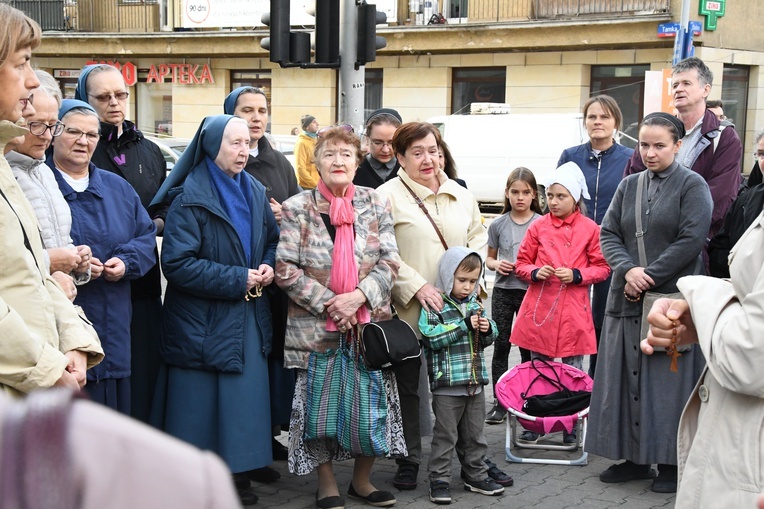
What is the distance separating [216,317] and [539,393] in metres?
2.29

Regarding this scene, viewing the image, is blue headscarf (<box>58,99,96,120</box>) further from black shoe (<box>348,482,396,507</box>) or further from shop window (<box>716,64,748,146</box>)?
shop window (<box>716,64,748,146</box>)

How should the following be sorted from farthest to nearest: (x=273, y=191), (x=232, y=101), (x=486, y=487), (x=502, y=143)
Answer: (x=502, y=143) < (x=232, y=101) < (x=273, y=191) < (x=486, y=487)

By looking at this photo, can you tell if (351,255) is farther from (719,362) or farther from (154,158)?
(719,362)

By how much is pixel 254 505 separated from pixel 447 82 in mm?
25199

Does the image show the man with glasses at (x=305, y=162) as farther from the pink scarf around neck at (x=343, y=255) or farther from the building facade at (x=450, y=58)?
the building facade at (x=450, y=58)

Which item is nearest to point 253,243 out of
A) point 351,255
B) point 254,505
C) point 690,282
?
point 351,255

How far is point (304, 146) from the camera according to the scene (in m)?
14.6

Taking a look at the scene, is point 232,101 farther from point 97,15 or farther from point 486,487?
point 97,15

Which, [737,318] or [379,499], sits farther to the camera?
[379,499]

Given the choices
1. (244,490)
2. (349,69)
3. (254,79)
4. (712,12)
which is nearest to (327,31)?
(349,69)

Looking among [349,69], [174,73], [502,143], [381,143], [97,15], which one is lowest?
[502,143]

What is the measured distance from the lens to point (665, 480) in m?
5.75

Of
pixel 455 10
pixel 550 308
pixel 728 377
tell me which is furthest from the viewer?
pixel 455 10

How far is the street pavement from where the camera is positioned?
18.1 ft
